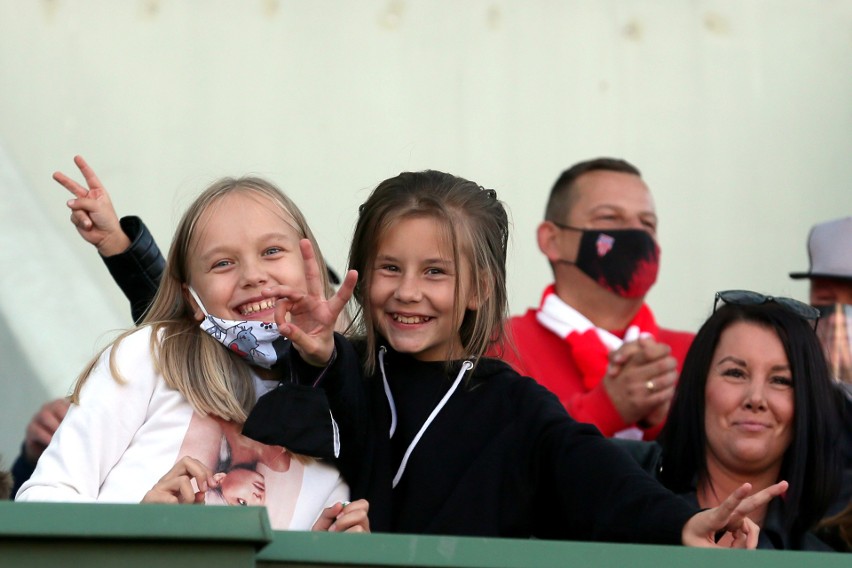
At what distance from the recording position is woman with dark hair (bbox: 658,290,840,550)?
3.21 metres

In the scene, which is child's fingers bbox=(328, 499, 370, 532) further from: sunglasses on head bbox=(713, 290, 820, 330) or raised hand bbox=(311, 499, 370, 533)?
sunglasses on head bbox=(713, 290, 820, 330)

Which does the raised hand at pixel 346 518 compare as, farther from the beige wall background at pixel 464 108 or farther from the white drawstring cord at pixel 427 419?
the beige wall background at pixel 464 108

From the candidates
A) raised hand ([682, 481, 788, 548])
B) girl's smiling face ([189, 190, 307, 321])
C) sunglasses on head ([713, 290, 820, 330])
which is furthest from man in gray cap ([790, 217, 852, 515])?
girl's smiling face ([189, 190, 307, 321])

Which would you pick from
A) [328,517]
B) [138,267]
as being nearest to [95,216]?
[138,267]

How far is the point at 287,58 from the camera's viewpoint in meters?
6.38

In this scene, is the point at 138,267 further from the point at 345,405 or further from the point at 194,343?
the point at 345,405

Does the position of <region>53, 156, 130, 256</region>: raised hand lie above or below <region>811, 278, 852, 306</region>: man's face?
above

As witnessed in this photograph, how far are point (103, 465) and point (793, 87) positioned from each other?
4583 millimetres

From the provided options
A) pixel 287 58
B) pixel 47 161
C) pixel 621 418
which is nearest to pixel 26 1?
pixel 47 161

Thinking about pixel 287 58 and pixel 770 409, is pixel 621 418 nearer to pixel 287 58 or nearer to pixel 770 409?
pixel 770 409

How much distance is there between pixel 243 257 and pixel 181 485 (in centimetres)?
59

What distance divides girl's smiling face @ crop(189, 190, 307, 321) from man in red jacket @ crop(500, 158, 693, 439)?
1403 mm

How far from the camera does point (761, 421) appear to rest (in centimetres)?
324

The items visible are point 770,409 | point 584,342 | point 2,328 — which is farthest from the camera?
point 2,328
